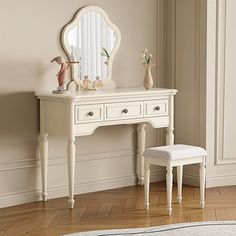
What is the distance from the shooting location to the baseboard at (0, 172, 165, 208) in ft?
18.0

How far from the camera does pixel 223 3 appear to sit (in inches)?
241

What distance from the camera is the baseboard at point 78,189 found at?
18.0 ft

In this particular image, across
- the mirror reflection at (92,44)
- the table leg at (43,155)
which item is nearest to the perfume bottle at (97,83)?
the mirror reflection at (92,44)

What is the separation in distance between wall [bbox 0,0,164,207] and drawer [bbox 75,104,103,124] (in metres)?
0.48

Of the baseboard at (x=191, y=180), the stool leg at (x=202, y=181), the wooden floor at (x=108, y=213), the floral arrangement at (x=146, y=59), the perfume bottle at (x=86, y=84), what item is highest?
the floral arrangement at (x=146, y=59)

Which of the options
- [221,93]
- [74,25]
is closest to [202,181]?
[221,93]

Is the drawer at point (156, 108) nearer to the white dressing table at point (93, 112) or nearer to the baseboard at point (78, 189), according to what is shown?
the white dressing table at point (93, 112)

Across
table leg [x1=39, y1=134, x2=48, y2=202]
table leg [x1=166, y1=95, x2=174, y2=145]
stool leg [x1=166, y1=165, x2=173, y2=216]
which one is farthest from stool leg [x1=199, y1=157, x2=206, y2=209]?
table leg [x1=39, y1=134, x2=48, y2=202]

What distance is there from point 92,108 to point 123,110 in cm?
31

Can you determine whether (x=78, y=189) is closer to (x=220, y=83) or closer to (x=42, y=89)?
(x=42, y=89)

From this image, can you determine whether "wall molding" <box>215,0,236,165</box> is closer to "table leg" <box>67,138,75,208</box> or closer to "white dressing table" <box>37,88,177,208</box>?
"white dressing table" <box>37,88,177,208</box>

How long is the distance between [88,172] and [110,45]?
111cm

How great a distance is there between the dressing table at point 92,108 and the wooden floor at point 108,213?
22 cm

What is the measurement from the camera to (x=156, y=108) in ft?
19.1
